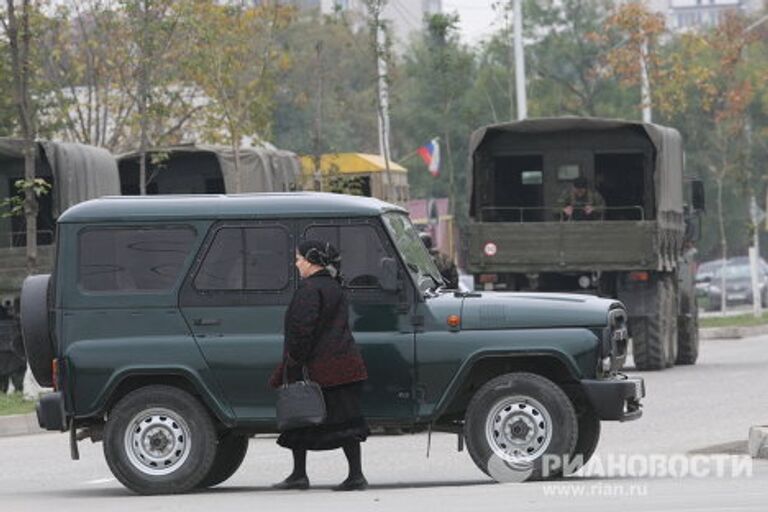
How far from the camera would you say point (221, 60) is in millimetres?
43719

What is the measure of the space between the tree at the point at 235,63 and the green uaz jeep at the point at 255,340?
84.0 feet

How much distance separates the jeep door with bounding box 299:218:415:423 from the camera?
14758 millimetres

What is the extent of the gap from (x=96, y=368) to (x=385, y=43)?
32557mm

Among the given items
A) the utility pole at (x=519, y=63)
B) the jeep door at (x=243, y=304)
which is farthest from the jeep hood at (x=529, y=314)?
the utility pole at (x=519, y=63)

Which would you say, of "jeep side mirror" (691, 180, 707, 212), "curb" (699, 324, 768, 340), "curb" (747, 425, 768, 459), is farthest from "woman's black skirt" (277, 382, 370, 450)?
"curb" (699, 324, 768, 340)

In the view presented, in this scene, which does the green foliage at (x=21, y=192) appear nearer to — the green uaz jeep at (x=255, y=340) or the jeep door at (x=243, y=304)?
the green uaz jeep at (x=255, y=340)

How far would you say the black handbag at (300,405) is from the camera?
14188mm

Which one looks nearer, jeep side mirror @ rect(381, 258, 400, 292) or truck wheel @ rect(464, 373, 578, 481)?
truck wheel @ rect(464, 373, 578, 481)

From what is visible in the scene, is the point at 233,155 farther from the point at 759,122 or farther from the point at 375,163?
the point at 759,122

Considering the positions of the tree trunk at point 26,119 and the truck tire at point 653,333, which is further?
the truck tire at point 653,333

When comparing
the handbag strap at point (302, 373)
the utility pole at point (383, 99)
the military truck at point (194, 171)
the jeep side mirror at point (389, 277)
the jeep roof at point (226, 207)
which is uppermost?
the utility pole at point (383, 99)

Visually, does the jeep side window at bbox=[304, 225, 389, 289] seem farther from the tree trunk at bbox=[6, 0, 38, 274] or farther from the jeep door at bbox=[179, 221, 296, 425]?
the tree trunk at bbox=[6, 0, 38, 274]

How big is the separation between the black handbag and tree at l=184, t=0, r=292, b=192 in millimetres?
26611

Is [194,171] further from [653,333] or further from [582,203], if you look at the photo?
[653,333]
